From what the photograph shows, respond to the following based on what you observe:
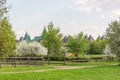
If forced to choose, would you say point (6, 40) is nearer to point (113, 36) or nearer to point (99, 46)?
point (113, 36)

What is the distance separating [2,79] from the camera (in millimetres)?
22938

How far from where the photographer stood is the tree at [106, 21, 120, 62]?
1912 inches

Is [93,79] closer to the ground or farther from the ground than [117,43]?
closer to the ground

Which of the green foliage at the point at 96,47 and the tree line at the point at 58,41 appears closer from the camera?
the tree line at the point at 58,41

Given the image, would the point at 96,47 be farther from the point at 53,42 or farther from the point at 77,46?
the point at 53,42

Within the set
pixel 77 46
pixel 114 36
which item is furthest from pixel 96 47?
pixel 114 36

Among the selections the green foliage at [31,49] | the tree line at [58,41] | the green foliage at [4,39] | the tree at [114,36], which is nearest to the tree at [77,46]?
the tree line at [58,41]

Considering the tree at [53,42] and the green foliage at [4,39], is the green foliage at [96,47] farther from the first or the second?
the green foliage at [4,39]

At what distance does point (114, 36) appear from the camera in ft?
160

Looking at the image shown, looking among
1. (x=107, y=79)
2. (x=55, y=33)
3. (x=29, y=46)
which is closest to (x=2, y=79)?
(x=107, y=79)

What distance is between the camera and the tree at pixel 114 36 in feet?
159

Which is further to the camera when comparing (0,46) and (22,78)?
(22,78)

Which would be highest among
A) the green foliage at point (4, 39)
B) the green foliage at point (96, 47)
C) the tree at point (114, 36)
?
the green foliage at point (96, 47)

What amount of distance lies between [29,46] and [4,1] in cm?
5565
